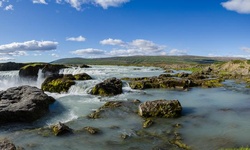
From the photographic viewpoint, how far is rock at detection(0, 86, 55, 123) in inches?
1033

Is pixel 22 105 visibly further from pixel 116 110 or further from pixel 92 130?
pixel 116 110

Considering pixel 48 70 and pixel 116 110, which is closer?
pixel 116 110

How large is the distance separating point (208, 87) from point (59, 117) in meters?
36.3

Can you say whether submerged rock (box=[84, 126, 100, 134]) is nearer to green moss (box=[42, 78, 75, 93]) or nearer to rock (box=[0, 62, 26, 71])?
green moss (box=[42, 78, 75, 93])

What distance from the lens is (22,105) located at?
2800 centimetres

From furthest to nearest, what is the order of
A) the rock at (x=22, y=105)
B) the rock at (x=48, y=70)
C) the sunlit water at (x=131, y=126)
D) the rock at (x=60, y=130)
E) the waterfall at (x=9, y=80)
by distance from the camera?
1. the rock at (x=48, y=70)
2. the waterfall at (x=9, y=80)
3. the rock at (x=22, y=105)
4. the rock at (x=60, y=130)
5. the sunlit water at (x=131, y=126)

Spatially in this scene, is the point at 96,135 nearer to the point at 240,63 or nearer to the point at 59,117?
the point at 59,117

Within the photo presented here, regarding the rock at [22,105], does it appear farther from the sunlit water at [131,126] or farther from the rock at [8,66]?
the rock at [8,66]

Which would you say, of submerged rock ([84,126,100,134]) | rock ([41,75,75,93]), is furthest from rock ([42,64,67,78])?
submerged rock ([84,126,100,134])

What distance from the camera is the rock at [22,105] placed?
2623 cm

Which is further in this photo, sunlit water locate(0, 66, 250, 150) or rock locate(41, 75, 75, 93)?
rock locate(41, 75, 75, 93)

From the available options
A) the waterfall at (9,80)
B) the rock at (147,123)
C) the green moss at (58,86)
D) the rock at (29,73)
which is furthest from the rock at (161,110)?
the waterfall at (9,80)

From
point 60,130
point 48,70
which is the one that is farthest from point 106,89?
point 48,70

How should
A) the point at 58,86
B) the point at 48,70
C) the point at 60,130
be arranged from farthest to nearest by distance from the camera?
the point at 48,70 → the point at 58,86 → the point at 60,130
